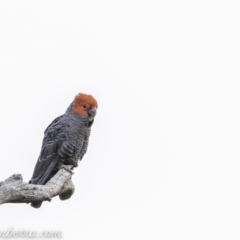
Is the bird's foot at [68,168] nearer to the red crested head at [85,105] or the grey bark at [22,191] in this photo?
the red crested head at [85,105]

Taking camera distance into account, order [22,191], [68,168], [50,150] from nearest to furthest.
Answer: [22,191] < [68,168] < [50,150]

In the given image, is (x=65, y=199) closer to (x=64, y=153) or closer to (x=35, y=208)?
(x=35, y=208)

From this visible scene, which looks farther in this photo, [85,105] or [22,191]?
[85,105]

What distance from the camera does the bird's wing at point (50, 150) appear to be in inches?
466

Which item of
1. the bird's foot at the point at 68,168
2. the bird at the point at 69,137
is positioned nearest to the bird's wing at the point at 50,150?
the bird at the point at 69,137

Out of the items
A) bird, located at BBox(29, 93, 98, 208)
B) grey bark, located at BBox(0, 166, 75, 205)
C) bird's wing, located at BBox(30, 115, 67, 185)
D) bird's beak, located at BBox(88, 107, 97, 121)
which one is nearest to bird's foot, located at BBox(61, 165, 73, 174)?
bird, located at BBox(29, 93, 98, 208)

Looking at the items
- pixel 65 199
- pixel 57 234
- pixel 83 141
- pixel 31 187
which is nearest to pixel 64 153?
pixel 83 141

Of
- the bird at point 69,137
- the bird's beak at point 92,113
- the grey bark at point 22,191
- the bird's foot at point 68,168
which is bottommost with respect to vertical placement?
the grey bark at point 22,191

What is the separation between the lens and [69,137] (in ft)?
40.3

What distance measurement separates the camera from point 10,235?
29.4 ft

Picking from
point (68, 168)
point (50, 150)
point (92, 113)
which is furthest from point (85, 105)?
point (68, 168)

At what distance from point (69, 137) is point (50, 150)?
1.49ft

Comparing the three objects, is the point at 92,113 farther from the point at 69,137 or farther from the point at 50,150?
the point at 50,150

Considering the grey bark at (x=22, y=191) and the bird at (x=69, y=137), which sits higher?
the bird at (x=69, y=137)
